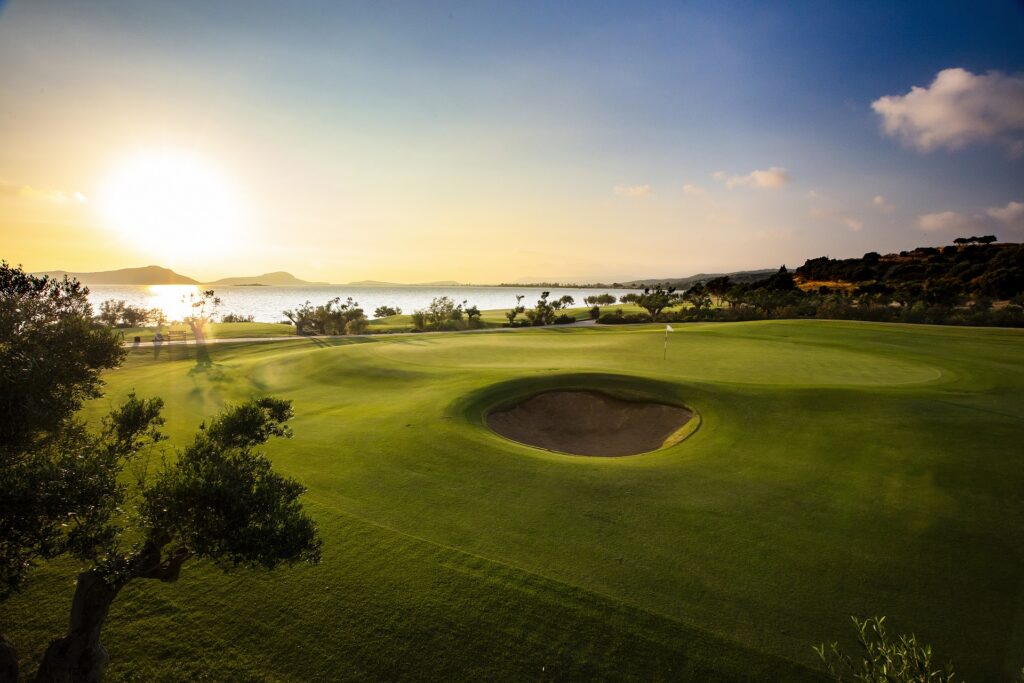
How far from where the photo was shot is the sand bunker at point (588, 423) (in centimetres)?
1631

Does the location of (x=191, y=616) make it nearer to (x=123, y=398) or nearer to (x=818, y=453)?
(x=818, y=453)

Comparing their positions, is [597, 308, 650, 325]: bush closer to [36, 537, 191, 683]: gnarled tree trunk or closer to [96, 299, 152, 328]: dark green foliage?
[96, 299, 152, 328]: dark green foliage

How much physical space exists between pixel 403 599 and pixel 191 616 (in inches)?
132

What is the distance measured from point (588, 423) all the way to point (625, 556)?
929 centimetres

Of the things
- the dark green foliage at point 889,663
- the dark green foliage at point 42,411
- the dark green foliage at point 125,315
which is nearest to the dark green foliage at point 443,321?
the dark green foliage at point 125,315

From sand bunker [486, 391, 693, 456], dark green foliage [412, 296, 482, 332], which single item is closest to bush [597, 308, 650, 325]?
dark green foliage [412, 296, 482, 332]

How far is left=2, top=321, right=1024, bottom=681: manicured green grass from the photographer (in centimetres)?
684

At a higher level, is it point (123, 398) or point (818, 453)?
point (123, 398)

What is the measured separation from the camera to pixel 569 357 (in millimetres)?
27781

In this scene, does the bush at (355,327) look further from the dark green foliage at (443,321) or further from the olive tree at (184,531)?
the olive tree at (184,531)

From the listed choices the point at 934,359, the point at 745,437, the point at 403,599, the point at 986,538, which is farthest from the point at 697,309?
the point at 403,599

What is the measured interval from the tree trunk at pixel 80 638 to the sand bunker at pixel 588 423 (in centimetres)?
1147

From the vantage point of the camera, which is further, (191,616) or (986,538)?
(986,538)

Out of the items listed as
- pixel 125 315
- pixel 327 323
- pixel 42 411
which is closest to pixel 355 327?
pixel 327 323
